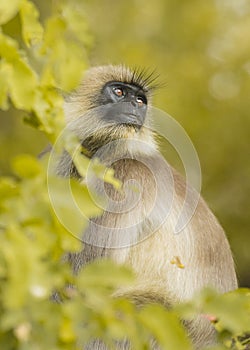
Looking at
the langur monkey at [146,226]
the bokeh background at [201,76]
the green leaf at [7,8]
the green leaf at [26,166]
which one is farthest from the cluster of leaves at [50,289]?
the bokeh background at [201,76]

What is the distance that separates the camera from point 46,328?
2367 mm

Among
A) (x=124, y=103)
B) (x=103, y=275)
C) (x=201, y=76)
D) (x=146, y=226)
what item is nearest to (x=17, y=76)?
(x=103, y=275)

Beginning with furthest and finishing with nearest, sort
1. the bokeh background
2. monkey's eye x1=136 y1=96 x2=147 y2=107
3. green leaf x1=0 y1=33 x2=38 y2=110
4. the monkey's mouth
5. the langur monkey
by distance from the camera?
the bokeh background, monkey's eye x1=136 y1=96 x2=147 y2=107, the monkey's mouth, the langur monkey, green leaf x1=0 y1=33 x2=38 y2=110

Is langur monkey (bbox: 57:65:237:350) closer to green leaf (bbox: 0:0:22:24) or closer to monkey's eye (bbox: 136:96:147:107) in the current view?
monkey's eye (bbox: 136:96:147:107)

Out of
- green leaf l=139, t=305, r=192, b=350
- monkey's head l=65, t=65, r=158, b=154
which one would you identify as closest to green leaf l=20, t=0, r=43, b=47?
green leaf l=139, t=305, r=192, b=350

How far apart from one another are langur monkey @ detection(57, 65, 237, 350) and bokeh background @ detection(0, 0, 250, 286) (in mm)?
3796

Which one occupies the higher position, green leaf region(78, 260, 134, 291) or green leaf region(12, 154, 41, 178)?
green leaf region(12, 154, 41, 178)

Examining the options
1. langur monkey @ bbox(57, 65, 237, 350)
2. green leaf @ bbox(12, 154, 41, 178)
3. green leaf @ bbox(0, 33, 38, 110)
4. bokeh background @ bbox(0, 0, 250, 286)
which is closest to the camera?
green leaf @ bbox(12, 154, 41, 178)

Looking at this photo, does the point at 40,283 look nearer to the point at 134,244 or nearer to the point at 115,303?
the point at 115,303

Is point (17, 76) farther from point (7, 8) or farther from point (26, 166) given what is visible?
point (26, 166)

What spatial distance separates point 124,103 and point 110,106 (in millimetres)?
155

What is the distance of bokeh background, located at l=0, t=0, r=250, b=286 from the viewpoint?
11.3 metres

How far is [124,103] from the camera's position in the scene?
20.0 ft

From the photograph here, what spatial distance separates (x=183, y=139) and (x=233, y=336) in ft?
4.64
